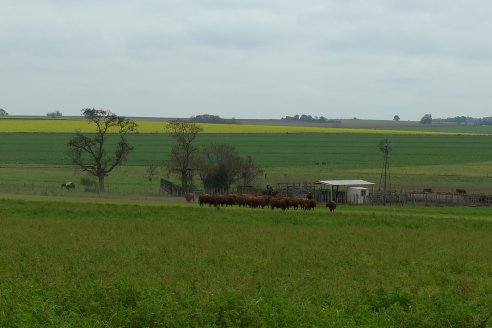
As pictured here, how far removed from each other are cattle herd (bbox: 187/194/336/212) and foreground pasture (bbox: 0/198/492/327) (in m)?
6.64

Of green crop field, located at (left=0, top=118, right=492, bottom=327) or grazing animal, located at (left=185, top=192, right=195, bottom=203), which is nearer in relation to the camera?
green crop field, located at (left=0, top=118, right=492, bottom=327)

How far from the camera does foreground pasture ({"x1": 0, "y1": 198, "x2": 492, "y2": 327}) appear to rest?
1728 cm

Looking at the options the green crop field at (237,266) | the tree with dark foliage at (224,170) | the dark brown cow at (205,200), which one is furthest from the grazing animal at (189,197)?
the tree with dark foliage at (224,170)

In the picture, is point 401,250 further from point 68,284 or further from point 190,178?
point 190,178

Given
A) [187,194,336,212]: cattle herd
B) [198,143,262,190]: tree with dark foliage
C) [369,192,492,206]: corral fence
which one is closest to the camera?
[187,194,336,212]: cattle herd

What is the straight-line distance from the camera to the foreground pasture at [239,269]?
1728cm

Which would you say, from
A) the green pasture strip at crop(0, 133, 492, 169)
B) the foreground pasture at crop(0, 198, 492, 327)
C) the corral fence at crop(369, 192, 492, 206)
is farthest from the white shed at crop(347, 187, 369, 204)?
the green pasture strip at crop(0, 133, 492, 169)

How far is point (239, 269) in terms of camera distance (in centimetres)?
2559

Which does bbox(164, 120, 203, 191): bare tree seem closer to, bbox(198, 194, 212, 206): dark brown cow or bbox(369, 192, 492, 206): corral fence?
bbox(198, 194, 212, 206): dark brown cow

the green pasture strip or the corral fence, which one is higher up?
the corral fence

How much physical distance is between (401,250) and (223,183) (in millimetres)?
45454

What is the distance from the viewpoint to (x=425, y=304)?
724 inches

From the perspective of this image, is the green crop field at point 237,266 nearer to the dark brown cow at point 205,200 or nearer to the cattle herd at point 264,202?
the dark brown cow at point 205,200

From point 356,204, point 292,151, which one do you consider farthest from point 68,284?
point 292,151
